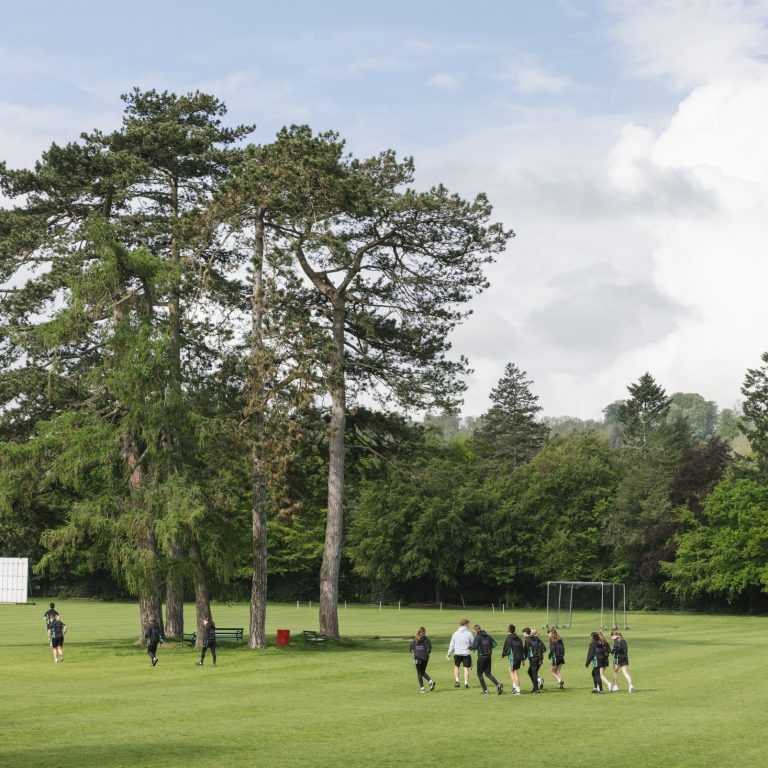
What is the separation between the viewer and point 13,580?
45906mm

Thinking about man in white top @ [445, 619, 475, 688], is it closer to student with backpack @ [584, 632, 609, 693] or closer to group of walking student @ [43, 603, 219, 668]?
student with backpack @ [584, 632, 609, 693]

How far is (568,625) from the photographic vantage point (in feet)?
214

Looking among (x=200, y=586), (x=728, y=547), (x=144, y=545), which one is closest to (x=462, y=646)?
(x=200, y=586)

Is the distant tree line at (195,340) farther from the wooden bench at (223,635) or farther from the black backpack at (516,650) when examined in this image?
the black backpack at (516,650)

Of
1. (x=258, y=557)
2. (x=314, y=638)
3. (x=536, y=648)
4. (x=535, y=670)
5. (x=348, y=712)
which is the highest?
(x=258, y=557)

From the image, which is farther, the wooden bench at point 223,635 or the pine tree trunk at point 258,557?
the wooden bench at point 223,635

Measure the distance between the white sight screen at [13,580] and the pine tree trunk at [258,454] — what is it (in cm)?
1046

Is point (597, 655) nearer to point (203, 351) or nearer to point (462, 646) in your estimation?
point (462, 646)

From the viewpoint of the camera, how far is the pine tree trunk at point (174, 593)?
3903cm

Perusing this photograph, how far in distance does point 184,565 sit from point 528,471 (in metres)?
65.4

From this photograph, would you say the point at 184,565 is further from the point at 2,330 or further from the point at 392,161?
the point at 392,161

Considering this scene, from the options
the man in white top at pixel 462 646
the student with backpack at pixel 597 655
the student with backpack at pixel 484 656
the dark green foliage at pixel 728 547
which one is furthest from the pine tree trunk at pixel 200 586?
the dark green foliage at pixel 728 547

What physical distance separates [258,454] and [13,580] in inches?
520

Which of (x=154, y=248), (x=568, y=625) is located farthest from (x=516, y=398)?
(x=154, y=248)
